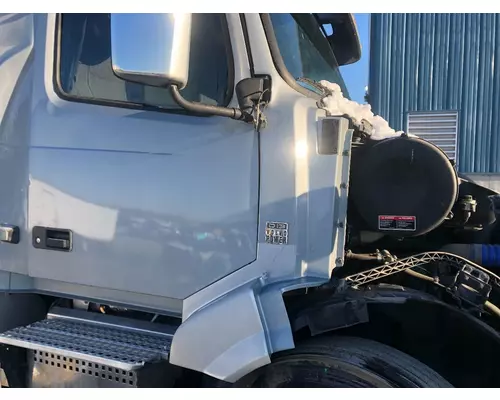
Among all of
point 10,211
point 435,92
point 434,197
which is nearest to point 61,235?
point 10,211

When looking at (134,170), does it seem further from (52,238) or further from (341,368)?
(341,368)

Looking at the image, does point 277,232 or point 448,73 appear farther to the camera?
point 448,73

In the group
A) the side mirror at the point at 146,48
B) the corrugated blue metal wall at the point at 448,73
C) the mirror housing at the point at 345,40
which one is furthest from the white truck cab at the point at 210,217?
the corrugated blue metal wall at the point at 448,73

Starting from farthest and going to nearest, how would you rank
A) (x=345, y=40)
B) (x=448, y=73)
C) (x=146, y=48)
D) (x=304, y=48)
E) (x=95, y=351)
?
(x=448, y=73) < (x=345, y=40) < (x=304, y=48) < (x=95, y=351) < (x=146, y=48)

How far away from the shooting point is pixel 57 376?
74.4 inches

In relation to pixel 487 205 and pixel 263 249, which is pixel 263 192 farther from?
pixel 487 205

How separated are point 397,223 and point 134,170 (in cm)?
108

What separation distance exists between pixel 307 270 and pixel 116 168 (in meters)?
0.86

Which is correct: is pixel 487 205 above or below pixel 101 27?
below

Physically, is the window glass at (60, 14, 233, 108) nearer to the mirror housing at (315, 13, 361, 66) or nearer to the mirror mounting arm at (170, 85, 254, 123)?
the mirror mounting arm at (170, 85, 254, 123)

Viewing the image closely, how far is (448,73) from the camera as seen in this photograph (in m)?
7.15

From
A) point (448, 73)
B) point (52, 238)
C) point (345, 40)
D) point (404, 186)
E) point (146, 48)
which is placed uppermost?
point (448, 73)

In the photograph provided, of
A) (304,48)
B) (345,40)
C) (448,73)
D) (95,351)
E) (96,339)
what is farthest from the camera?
(448,73)

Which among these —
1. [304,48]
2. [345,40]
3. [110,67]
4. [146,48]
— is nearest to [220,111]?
[146,48]
